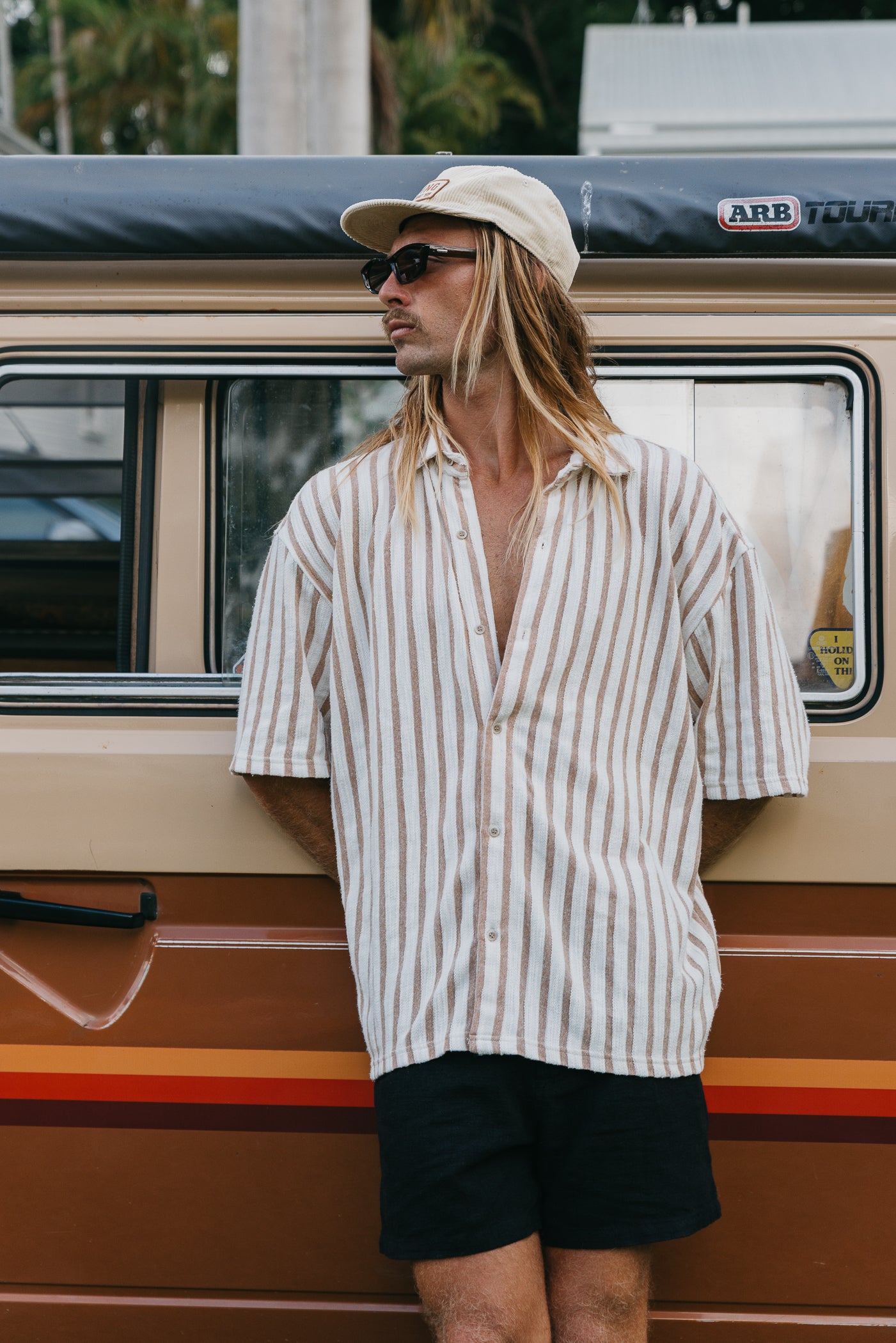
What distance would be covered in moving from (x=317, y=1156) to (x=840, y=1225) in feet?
2.93

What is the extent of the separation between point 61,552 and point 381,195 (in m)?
1.85

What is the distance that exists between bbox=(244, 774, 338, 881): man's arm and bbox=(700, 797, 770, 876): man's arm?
23.9 inches

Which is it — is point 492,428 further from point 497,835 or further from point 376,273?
point 497,835

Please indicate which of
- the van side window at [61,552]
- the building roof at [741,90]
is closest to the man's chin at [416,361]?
the van side window at [61,552]

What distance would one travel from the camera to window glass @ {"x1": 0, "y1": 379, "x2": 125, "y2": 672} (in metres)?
3.58

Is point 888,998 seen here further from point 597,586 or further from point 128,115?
point 128,115

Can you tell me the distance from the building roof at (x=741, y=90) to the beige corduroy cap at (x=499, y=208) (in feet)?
16.0

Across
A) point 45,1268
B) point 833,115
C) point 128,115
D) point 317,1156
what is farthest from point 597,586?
point 128,115

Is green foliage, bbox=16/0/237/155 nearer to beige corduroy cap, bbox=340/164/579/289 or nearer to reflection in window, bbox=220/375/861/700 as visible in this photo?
reflection in window, bbox=220/375/861/700

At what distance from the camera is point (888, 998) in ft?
6.79

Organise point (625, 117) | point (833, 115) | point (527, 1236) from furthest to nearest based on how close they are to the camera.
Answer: point (625, 117) < point (833, 115) < point (527, 1236)

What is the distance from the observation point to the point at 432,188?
189 cm

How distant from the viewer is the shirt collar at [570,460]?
184 centimetres

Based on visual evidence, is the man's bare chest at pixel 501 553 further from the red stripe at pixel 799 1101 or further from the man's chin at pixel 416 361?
the red stripe at pixel 799 1101
